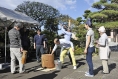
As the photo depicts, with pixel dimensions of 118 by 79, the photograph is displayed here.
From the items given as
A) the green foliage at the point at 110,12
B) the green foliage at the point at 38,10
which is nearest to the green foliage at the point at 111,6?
the green foliage at the point at 110,12

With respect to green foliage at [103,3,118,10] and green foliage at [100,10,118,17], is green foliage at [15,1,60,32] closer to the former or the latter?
green foliage at [103,3,118,10]

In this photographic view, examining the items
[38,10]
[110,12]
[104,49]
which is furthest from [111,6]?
[38,10]

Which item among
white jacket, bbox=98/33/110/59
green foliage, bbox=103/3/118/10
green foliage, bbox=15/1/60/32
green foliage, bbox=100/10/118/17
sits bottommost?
white jacket, bbox=98/33/110/59

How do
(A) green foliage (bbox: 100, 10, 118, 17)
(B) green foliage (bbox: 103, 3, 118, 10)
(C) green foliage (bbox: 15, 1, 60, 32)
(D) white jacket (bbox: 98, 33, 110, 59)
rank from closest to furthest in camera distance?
(D) white jacket (bbox: 98, 33, 110, 59) < (A) green foliage (bbox: 100, 10, 118, 17) < (B) green foliage (bbox: 103, 3, 118, 10) < (C) green foliage (bbox: 15, 1, 60, 32)

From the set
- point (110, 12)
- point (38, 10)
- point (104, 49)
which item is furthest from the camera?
point (38, 10)

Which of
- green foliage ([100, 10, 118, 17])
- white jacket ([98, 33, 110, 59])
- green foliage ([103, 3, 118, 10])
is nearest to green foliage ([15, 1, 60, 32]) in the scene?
green foliage ([103, 3, 118, 10])

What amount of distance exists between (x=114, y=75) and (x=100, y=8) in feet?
47.3

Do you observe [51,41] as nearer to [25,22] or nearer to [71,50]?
[25,22]

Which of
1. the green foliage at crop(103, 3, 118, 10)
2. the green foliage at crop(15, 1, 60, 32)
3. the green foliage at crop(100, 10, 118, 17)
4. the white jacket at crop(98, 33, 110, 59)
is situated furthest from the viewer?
the green foliage at crop(15, 1, 60, 32)

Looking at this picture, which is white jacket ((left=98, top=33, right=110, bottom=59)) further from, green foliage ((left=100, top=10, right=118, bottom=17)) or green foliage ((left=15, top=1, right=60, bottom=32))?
green foliage ((left=15, top=1, right=60, bottom=32))

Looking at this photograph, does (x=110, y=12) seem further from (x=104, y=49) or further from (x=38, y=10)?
(x=38, y=10)

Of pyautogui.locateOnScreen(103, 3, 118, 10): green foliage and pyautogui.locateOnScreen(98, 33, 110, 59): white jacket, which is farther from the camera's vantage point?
pyautogui.locateOnScreen(103, 3, 118, 10): green foliage

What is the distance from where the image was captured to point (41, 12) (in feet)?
111

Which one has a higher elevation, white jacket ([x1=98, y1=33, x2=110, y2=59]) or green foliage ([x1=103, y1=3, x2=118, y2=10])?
green foliage ([x1=103, y1=3, x2=118, y2=10])
